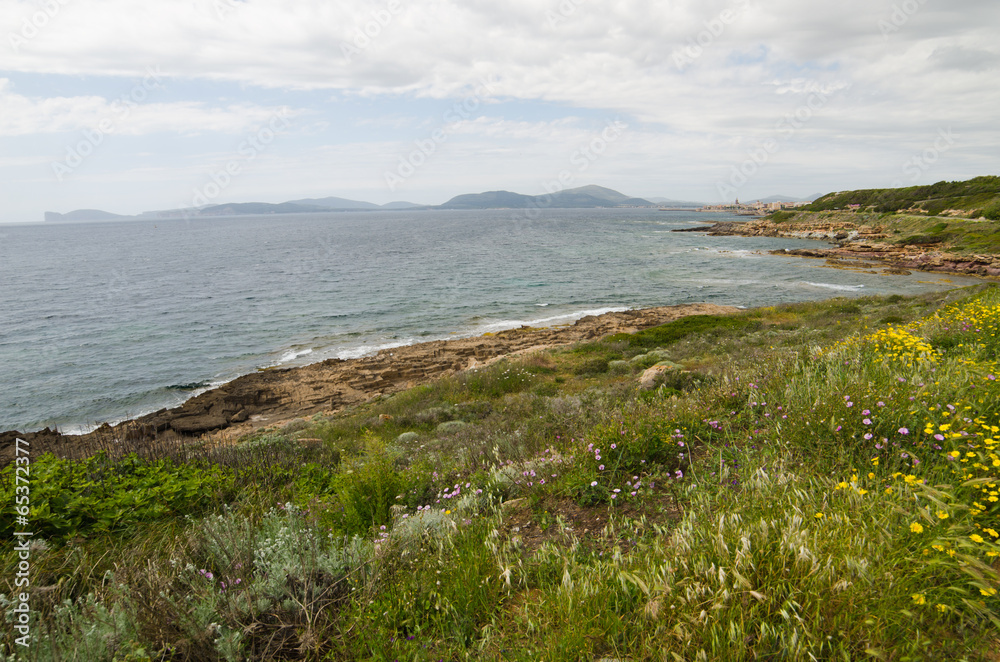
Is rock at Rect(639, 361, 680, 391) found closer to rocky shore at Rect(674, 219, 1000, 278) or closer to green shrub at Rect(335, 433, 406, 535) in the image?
green shrub at Rect(335, 433, 406, 535)

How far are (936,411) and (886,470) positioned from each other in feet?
3.24

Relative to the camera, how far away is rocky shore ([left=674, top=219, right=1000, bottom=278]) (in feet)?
145

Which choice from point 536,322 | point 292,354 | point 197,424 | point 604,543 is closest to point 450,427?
point 604,543

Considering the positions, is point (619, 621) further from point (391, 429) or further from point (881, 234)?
point (881, 234)

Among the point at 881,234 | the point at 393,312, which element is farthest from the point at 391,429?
the point at 881,234

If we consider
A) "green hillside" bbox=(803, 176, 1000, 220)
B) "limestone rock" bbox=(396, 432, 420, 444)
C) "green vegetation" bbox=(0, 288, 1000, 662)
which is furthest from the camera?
"green hillside" bbox=(803, 176, 1000, 220)

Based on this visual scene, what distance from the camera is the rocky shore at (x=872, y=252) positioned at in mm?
44062

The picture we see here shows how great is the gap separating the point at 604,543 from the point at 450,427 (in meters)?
8.65

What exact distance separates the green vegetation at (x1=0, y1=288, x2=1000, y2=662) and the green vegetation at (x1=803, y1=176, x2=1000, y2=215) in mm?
81883

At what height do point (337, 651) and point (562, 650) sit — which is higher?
point (562, 650)

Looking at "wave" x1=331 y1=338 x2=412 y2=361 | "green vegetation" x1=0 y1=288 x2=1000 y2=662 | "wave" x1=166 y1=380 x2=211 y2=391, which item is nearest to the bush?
"wave" x1=331 y1=338 x2=412 y2=361

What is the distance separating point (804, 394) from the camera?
5.15 m

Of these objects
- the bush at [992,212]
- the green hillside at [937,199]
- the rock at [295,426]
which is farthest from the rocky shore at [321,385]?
the green hillside at [937,199]

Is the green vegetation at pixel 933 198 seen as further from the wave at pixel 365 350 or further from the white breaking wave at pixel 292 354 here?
the white breaking wave at pixel 292 354
